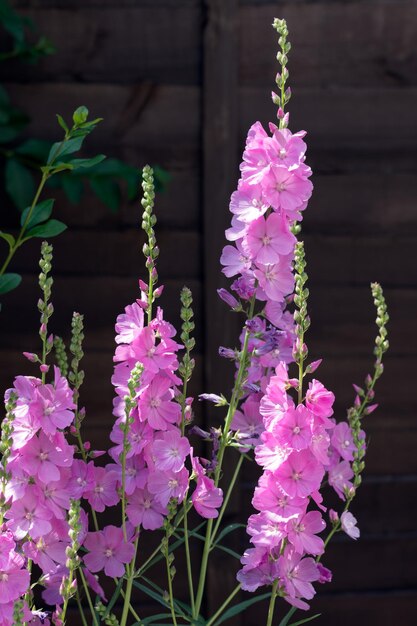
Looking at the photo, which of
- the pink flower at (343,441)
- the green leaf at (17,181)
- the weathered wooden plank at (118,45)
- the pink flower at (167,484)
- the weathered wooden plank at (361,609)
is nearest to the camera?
the pink flower at (167,484)

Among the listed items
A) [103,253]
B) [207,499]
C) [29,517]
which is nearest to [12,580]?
[29,517]

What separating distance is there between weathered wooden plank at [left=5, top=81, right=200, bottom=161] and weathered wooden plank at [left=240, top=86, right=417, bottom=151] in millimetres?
129

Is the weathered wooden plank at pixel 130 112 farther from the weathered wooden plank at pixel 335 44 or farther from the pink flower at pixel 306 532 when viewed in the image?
the pink flower at pixel 306 532

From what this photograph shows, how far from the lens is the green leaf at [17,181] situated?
6.98 feet

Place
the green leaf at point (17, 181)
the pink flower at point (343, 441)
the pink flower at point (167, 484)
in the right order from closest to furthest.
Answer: the pink flower at point (167, 484), the pink flower at point (343, 441), the green leaf at point (17, 181)

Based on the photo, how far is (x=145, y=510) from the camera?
0.96 m

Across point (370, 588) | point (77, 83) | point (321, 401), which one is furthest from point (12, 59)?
point (321, 401)

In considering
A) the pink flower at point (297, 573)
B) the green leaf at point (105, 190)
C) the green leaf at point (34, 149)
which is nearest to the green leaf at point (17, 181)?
the green leaf at point (34, 149)

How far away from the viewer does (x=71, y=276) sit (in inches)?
89.3

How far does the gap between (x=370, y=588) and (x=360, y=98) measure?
3.57ft

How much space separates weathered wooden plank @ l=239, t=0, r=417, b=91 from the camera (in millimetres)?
2275

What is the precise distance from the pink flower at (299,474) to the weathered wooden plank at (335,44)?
5.10ft

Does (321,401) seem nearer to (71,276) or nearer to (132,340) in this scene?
(132,340)

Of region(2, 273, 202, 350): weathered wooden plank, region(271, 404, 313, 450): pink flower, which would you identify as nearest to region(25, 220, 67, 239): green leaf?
region(271, 404, 313, 450): pink flower
